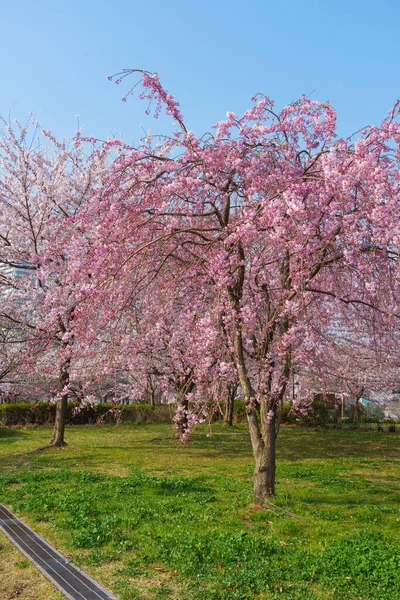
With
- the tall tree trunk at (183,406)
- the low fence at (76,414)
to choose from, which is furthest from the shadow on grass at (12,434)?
the tall tree trunk at (183,406)

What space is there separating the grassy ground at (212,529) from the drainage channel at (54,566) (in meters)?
0.11

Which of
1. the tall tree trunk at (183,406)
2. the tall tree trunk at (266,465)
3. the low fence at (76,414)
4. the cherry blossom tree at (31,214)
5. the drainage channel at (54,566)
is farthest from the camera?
the low fence at (76,414)

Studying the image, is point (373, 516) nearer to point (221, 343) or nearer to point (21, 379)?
point (221, 343)

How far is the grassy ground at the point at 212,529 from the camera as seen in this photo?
4.73 metres

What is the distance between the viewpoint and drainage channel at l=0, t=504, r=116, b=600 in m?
4.51

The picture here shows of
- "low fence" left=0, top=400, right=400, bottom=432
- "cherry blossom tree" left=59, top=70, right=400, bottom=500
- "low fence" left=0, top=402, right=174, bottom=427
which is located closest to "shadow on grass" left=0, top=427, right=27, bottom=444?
"low fence" left=0, top=402, right=174, bottom=427

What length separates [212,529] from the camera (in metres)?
6.28

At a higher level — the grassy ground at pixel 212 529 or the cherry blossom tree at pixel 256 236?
the cherry blossom tree at pixel 256 236

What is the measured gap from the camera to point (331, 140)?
8.46 meters

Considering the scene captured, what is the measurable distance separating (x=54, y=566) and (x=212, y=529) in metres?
1.94

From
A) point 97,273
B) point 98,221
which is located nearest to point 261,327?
point 97,273

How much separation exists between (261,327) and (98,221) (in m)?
3.29

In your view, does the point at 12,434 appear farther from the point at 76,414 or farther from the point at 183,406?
the point at 183,406

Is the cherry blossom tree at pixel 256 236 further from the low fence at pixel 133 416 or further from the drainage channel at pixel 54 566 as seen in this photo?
the low fence at pixel 133 416
